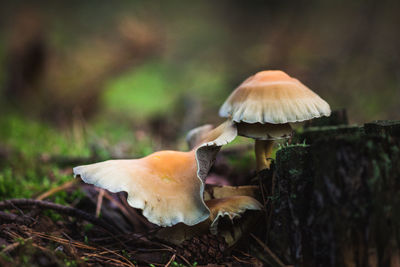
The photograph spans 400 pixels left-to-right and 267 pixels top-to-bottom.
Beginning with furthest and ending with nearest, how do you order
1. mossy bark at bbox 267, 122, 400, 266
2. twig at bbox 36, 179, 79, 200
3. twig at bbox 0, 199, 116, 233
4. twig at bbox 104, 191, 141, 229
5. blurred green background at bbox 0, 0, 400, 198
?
blurred green background at bbox 0, 0, 400, 198 < twig at bbox 36, 179, 79, 200 < twig at bbox 104, 191, 141, 229 < twig at bbox 0, 199, 116, 233 < mossy bark at bbox 267, 122, 400, 266

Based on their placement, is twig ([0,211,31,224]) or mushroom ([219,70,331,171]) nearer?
mushroom ([219,70,331,171])

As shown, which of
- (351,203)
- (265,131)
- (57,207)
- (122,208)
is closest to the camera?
(351,203)

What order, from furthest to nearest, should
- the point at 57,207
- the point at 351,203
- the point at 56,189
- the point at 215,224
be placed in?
the point at 56,189, the point at 57,207, the point at 215,224, the point at 351,203

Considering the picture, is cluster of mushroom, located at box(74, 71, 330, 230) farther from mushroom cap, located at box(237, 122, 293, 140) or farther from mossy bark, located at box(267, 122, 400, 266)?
mossy bark, located at box(267, 122, 400, 266)

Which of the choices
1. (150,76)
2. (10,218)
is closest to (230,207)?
(10,218)

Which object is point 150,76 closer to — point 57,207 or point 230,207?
point 57,207

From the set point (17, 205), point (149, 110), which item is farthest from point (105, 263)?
point (149, 110)

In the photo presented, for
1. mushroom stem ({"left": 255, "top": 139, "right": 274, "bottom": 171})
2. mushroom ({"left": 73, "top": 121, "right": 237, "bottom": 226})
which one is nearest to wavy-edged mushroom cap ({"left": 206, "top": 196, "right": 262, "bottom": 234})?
mushroom ({"left": 73, "top": 121, "right": 237, "bottom": 226})

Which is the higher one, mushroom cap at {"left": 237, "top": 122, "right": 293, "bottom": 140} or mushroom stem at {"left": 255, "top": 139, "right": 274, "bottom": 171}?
mushroom cap at {"left": 237, "top": 122, "right": 293, "bottom": 140}
